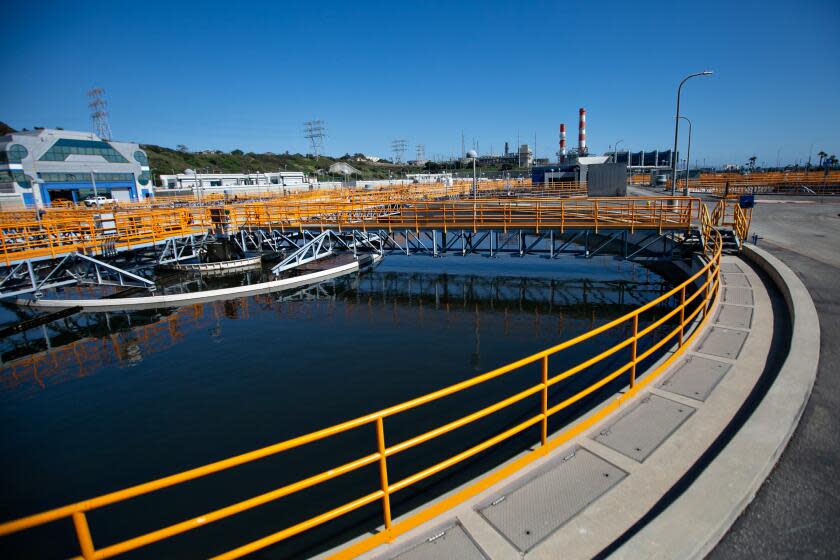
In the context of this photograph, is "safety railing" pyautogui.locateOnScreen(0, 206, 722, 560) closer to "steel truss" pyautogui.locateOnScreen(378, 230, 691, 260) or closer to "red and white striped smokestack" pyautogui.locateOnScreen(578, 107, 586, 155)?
"steel truss" pyautogui.locateOnScreen(378, 230, 691, 260)

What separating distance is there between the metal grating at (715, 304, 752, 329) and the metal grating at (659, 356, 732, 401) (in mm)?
1912

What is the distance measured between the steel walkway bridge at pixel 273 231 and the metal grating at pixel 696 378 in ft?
34.5

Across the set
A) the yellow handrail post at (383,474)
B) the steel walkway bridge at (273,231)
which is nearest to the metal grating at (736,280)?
the steel walkway bridge at (273,231)

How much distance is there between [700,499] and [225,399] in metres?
8.36

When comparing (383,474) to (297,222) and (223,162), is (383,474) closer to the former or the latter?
(297,222)

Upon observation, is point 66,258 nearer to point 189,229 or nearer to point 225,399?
point 189,229

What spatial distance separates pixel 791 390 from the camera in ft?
15.7

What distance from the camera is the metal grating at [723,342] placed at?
632 cm

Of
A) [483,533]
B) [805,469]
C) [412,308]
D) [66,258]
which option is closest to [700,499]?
[805,469]

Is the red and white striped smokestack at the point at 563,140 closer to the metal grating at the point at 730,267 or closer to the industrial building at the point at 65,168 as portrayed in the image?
the industrial building at the point at 65,168

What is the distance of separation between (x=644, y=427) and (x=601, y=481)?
1.18 metres

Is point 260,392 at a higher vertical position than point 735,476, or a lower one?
lower

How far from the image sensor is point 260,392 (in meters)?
9.05

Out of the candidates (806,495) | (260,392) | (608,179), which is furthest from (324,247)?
(608,179)
